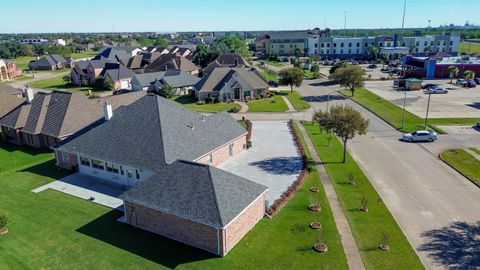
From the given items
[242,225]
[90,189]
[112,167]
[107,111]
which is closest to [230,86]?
[107,111]

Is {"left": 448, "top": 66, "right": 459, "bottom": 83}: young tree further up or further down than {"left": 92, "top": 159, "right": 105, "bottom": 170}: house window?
further up

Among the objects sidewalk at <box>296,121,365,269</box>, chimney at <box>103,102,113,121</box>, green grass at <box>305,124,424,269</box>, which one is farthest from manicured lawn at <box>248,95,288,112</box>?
chimney at <box>103,102,113,121</box>

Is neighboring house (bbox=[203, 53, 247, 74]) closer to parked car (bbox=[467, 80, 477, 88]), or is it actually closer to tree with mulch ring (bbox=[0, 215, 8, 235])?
parked car (bbox=[467, 80, 477, 88])

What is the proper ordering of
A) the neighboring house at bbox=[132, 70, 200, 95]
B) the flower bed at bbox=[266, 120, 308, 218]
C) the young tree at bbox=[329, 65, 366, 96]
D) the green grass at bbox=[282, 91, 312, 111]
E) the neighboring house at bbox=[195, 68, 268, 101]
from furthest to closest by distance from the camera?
the neighboring house at bbox=[132, 70, 200, 95] < the neighboring house at bbox=[195, 68, 268, 101] < the young tree at bbox=[329, 65, 366, 96] < the green grass at bbox=[282, 91, 312, 111] < the flower bed at bbox=[266, 120, 308, 218]

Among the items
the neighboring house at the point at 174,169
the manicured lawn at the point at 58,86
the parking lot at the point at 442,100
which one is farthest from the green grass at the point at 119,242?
the manicured lawn at the point at 58,86

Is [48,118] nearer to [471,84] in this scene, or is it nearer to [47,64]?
[471,84]

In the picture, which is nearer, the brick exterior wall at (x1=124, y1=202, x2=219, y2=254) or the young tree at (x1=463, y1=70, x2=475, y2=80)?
the brick exterior wall at (x1=124, y1=202, x2=219, y2=254)

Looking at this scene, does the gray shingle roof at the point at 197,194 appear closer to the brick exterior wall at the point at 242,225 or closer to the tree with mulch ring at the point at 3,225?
the brick exterior wall at the point at 242,225
